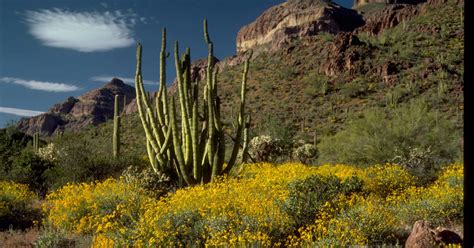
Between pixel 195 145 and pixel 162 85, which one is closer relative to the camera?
pixel 195 145

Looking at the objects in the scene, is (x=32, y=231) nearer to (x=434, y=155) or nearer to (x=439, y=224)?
(x=439, y=224)

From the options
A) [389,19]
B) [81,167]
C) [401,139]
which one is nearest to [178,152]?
[81,167]

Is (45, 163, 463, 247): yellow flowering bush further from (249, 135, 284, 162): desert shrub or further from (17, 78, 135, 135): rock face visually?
(17, 78, 135, 135): rock face

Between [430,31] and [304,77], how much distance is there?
1569 cm

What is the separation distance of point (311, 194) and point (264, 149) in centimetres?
1308

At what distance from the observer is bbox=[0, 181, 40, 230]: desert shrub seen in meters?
Result: 9.45

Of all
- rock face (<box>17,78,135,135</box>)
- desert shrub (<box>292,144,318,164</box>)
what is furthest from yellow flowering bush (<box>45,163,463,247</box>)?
rock face (<box>17,78,135,135</box>)

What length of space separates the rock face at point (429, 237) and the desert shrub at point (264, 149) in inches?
597

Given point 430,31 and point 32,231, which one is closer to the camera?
point 32,231

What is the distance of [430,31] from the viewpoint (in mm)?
53750

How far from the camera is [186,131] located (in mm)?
12344

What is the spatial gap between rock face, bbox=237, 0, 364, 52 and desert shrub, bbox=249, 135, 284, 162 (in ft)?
262

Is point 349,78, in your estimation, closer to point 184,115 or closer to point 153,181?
point 184,115
